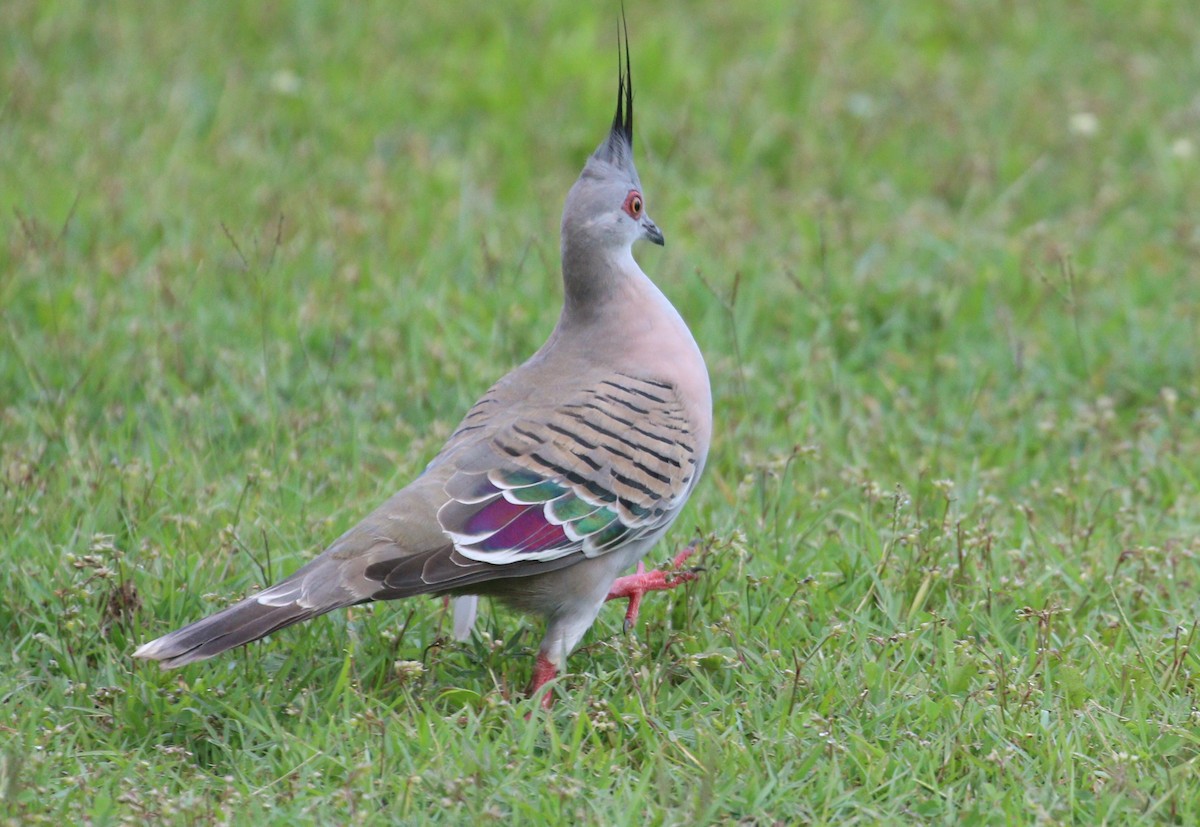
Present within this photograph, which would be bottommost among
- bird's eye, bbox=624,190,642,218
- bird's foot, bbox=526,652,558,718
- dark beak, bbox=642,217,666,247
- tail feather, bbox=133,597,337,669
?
bird's foot, bbox=526,652,558,718

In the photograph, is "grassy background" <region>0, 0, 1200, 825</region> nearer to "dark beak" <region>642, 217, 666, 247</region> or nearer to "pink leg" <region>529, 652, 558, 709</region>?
"pink leg" <region>529, 652, 558, 709</region>

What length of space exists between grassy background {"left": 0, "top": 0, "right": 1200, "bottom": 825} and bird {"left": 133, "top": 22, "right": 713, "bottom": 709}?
22 cm

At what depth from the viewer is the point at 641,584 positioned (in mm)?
4238

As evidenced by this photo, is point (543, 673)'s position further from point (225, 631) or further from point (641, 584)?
point (225, 631)

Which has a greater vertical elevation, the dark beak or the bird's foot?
the dark beak

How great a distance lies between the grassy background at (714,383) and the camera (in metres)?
3.61

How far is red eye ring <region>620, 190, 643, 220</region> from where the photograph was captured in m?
4.52

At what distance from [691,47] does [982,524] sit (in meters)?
4.19

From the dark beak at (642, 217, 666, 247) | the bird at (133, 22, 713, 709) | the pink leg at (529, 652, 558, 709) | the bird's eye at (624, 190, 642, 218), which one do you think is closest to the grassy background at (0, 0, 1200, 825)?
the pink leg at (529, 652, 558, 709)

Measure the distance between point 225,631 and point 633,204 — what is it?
172 cm

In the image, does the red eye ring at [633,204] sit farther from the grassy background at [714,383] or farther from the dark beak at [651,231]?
the grassy background at [714,383]

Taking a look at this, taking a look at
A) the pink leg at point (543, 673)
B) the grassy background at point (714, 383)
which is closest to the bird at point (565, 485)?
the pink leg at point (543, 673)

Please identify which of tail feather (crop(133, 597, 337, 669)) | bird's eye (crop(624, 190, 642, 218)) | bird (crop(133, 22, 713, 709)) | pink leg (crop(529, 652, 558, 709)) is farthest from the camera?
bird's eye (crop(624, 190, 642, 218))

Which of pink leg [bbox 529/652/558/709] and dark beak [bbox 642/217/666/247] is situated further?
dark beak [bbox 642/217/666/247]
